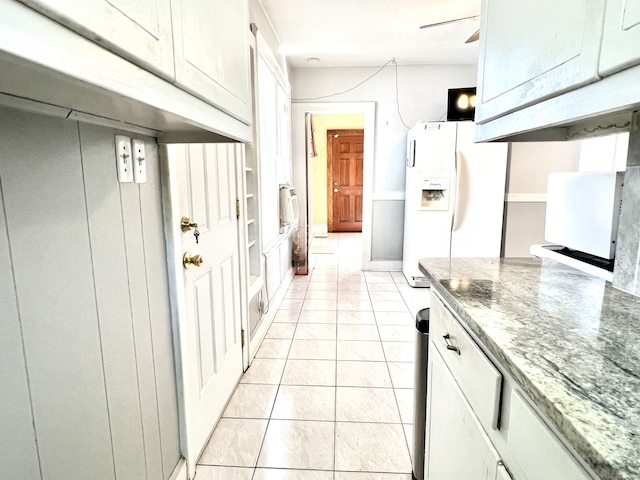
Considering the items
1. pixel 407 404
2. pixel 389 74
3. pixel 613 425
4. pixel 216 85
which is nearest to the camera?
pixel 613 425

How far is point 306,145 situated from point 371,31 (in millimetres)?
1570

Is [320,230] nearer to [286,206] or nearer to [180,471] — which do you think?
[286,206]

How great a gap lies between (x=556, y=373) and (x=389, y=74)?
4.50 m

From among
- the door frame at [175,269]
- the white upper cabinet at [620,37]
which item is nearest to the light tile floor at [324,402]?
the door frame at [175,269]

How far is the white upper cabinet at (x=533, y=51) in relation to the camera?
66cm

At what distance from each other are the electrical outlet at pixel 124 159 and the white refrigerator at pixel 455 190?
9.72 ft

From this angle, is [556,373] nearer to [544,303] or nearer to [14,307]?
[544,303]

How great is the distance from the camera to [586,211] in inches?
46.7

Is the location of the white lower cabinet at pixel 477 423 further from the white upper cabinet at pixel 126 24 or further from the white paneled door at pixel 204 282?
the white paneled door at pixel 204 282

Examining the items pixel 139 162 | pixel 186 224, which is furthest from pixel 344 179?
pixel 139 162

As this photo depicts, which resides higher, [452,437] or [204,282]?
[204,282]

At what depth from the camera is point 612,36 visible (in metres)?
0.60

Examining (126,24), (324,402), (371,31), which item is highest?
(371,31)

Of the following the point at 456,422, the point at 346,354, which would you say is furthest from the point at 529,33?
the point at 346,354
